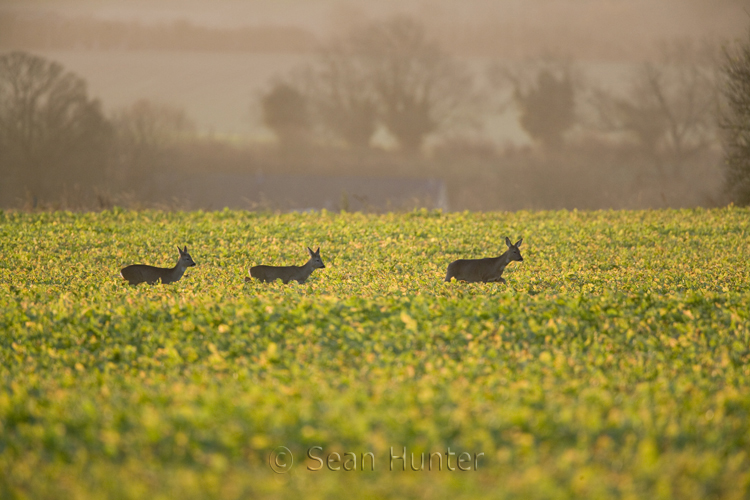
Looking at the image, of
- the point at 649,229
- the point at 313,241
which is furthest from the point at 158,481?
the point at 649,229

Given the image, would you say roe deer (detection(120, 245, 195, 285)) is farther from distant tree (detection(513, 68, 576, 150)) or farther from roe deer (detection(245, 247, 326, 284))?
distant tree (detection(513, 68, 576, 150))

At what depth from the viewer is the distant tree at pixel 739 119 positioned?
3028 centimetres

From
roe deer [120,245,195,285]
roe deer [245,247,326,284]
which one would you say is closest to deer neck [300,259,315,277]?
roe deer [245,247,326,284]

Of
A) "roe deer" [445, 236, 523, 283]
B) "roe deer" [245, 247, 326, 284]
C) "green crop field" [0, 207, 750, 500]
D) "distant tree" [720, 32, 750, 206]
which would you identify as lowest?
"green crop field" [0, 207, 750, 500]

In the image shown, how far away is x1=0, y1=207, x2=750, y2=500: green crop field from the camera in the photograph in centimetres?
562

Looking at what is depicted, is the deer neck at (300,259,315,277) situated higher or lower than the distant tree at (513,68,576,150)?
lower

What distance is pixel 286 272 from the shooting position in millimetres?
14531

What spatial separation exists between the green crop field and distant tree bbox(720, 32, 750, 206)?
48.7 feet

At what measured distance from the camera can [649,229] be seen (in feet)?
74.0

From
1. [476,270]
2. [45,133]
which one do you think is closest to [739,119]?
[476,270]

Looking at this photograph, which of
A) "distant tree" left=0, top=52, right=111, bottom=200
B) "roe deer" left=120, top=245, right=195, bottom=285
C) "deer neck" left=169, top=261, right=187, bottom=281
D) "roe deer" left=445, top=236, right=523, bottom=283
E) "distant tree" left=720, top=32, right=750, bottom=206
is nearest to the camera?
"roe deer" left=445, top=236, right=523, bottom=283

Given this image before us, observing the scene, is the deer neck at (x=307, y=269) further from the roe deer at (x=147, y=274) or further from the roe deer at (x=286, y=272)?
the roe deer at (x=147, y=274)

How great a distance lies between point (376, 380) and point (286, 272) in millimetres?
6853

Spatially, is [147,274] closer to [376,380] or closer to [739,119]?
[376,380]
